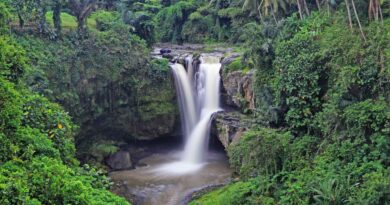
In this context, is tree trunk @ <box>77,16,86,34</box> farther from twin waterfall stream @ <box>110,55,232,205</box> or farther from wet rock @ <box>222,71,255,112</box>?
wet rock @ <box>222,71,255,112</box>

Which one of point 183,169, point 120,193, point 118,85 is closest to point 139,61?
point 118,85

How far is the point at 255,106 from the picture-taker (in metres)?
24.3

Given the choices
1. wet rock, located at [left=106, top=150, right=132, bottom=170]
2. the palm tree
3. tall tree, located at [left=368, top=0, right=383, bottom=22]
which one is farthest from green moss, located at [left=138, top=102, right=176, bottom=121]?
tall tree, located at [left=368, top=0, right=383, bottom=22]

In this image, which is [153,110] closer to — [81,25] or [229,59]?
[229,59]

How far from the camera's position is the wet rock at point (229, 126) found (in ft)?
79.8

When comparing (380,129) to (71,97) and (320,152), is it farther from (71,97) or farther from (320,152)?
(71,97)

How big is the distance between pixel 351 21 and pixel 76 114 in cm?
1466

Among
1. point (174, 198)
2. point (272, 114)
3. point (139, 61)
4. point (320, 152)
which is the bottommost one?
point (174, 198)

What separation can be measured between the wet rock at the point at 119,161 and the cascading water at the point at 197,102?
2.23 meters

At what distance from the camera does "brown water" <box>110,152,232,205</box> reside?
2161 cm

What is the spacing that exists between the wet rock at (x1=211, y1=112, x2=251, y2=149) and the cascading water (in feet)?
2.45

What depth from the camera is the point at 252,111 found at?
24812 mm

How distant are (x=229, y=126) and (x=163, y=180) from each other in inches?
174

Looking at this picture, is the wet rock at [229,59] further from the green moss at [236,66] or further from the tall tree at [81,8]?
the tall tree at [81,8]
